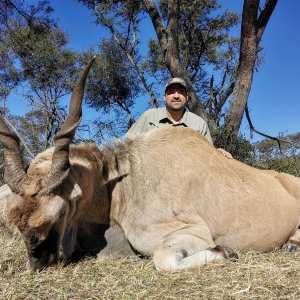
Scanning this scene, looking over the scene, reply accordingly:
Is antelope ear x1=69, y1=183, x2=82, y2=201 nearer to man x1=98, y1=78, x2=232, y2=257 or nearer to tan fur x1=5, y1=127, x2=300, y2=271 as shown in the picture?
tan fur x1=5, y1=127, x2=300, y2=271

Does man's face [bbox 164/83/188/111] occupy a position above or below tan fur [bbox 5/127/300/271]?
above

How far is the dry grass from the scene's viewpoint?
2.50 meters

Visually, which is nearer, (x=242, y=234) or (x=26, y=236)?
(x=26, y=236)

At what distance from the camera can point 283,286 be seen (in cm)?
261

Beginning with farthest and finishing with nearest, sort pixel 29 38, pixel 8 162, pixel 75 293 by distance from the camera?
pixel 29 38 → pixel 8 162 → pixel 75 293

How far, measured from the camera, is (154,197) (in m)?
3.64

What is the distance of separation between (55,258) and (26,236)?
31 centimetres

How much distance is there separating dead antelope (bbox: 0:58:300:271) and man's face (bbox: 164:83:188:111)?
1303mm

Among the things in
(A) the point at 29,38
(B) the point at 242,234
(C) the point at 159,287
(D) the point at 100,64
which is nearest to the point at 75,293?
→ (C) the point at 159,287

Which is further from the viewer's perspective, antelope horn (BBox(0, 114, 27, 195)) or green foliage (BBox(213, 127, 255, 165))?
green foliage (BBox(213, 127, 255, 165))

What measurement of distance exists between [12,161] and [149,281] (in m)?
1.36

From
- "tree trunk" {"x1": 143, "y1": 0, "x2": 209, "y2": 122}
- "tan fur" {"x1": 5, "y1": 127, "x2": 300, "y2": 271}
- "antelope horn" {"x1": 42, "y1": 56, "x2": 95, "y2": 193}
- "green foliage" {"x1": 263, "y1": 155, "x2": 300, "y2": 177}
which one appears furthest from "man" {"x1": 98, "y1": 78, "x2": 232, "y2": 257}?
"green foliage" {"x1": 263, "y1": 155, "x2": 300, "y2": 177}

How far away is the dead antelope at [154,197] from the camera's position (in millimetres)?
3068

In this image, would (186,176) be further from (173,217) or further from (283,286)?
(283,286)
